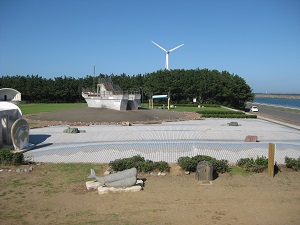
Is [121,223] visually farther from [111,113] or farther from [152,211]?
[111,113]

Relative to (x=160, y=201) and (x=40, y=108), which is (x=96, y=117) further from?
(x=160, y=201)

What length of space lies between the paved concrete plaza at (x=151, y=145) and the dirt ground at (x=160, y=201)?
2.98m

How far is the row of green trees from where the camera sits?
69.6 metres

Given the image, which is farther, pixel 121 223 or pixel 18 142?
pixel 18 142

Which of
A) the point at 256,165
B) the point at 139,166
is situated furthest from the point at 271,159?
the point at 139,166

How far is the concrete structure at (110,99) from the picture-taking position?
135ft

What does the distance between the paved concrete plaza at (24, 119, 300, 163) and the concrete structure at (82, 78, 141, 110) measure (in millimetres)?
15340

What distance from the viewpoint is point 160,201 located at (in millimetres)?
11266

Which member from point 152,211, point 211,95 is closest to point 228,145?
point 152,211

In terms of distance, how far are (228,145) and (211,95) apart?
52501 mm

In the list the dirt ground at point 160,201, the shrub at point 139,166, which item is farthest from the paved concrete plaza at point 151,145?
the dirt ground at point 160,201

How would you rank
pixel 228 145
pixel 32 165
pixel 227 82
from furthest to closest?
pixel 227 82 → pixel 228 145 → pixel 32 165

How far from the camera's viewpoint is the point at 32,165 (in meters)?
15.9

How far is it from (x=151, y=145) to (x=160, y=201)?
8664mm
